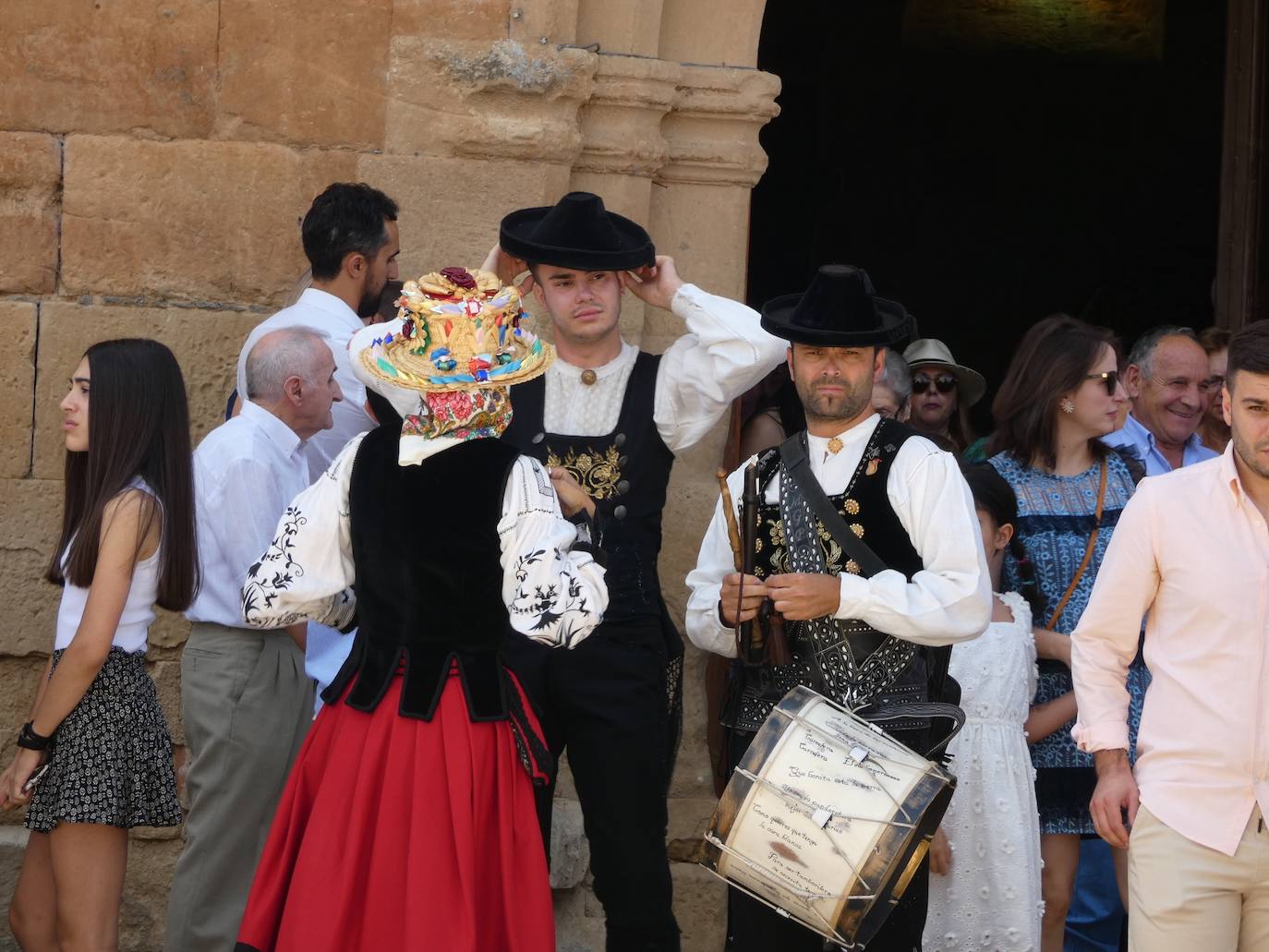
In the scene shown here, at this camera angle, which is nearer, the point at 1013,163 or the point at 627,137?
the point at 627,137

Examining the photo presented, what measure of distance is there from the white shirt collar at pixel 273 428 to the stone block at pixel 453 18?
143cm

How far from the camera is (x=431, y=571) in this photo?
348 cm

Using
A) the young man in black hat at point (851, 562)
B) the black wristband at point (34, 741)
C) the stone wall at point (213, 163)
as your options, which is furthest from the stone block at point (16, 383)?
the young man in black hat at point (851, 562)

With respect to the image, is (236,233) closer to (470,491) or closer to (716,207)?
(716,207)

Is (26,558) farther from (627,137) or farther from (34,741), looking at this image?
(627,137)

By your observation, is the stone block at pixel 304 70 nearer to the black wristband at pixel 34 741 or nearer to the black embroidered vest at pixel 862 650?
the black wristband at pixel 34 741

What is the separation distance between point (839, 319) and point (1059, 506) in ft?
4.01

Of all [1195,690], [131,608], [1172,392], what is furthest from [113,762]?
[1172,392]

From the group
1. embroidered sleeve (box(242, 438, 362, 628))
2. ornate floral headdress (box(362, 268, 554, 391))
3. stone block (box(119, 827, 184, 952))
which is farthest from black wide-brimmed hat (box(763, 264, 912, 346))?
stone block (box(119, 827, 184, 952))

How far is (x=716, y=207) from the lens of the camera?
5.29 metres

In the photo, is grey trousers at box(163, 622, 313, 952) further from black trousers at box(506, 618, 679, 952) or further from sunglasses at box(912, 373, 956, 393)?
sunglasses at box(912, 373, 956, 393)

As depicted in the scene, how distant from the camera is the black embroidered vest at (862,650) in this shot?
145 inches

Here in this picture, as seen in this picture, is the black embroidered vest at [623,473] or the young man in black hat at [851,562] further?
the black embroidered vest at [623,473]

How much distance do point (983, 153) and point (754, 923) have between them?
24.5ft
